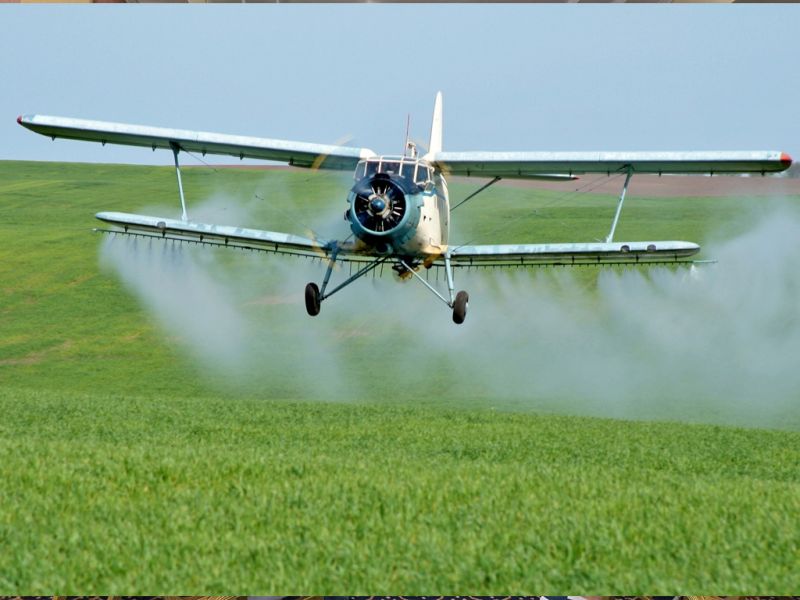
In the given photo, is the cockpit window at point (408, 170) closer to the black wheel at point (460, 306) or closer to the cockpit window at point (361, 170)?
the cockpit window at point (361, 170)

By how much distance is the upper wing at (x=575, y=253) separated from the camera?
70.3 feet

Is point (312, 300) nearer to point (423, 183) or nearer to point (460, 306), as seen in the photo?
point (460, 306)

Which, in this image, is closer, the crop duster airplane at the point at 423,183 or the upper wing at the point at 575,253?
the crop duster airplane at the point at 423,183

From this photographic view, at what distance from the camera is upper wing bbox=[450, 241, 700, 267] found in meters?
21.4

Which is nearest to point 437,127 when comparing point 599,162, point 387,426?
point 599,162

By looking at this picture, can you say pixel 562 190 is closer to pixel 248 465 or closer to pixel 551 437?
pixel 551 437

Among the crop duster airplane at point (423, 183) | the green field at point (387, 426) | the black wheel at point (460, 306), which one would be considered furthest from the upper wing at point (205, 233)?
the black wheel at point (460, 306)

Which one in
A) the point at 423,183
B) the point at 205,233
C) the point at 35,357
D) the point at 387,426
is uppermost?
the point at 423,183

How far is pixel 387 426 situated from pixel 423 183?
4.56 metres

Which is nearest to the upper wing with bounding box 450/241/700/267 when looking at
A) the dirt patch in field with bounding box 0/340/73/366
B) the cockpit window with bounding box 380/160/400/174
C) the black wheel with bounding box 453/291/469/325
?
the black wheel with bounding box 453/291/469/325

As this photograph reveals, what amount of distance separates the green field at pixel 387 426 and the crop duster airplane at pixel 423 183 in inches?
50.2

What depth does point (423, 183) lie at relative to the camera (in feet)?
66.9

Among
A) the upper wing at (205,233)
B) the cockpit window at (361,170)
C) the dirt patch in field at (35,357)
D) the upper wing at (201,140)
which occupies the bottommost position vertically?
the dirt patch in field at (35,357)

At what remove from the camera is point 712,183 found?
8088cm
